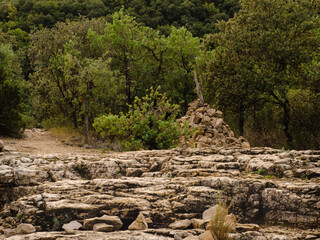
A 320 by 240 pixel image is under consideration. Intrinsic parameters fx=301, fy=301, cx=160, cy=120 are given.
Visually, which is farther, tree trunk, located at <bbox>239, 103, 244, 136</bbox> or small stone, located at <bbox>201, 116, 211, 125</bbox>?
tree trunk, located at <bbox>239, 103, 244, 136</bbox>

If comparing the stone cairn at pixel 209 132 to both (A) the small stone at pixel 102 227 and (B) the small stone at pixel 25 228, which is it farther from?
(B) the small stone at pixel 25 228

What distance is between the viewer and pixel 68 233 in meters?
4.11

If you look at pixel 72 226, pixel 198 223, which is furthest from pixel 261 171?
pixel 72 226

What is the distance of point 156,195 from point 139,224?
666 mm

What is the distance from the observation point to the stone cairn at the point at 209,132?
13.5m

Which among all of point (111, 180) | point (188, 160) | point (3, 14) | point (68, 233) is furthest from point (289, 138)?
point (3, 14)

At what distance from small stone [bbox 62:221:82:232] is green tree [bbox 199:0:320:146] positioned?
1275cm

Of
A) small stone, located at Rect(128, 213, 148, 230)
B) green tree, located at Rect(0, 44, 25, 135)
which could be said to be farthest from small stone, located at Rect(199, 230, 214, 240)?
green tree, located at Rect(0, 44, 25, 135)

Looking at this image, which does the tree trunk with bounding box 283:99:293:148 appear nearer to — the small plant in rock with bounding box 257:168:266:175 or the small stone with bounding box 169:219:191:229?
the small plant in rock with bounding box 257:168:266:175

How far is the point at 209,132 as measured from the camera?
46.9ft

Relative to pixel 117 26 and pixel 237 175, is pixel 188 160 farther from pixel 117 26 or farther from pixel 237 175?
pixel 117 26

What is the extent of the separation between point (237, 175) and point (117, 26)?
17247 millimetres

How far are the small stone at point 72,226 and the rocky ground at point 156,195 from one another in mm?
14

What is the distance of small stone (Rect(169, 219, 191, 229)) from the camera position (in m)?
4.28
